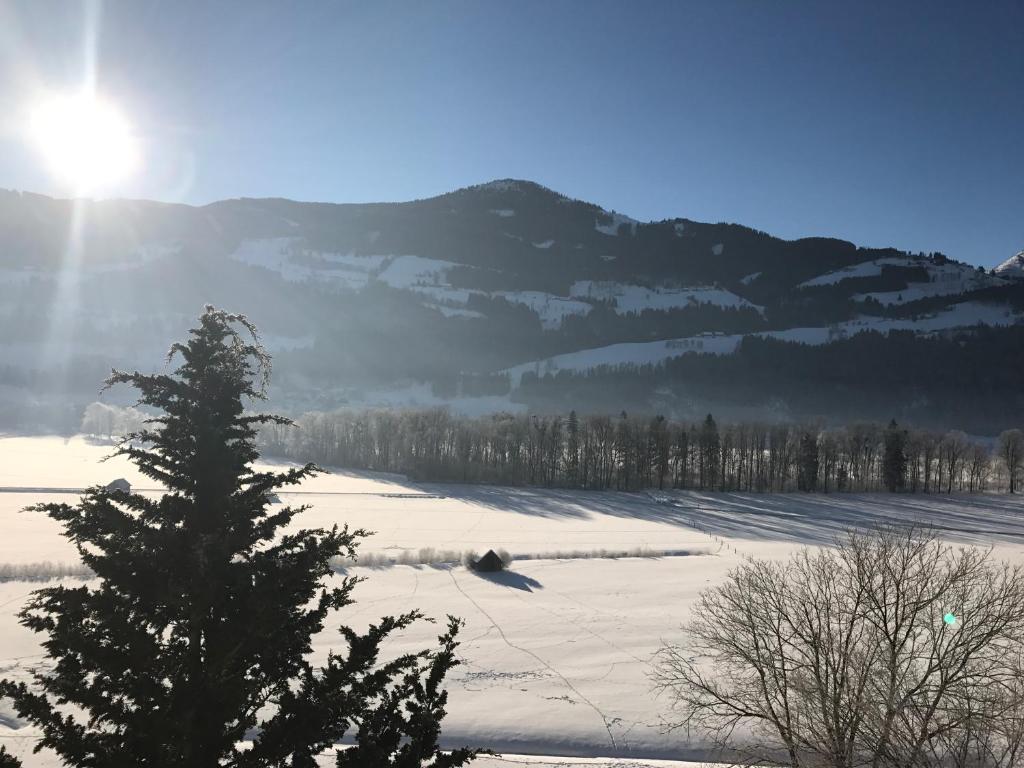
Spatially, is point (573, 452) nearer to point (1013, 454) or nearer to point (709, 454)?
point (709, 454)

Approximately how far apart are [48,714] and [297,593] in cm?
259

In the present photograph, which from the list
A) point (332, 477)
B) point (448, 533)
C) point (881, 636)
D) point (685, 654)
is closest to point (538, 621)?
point (685, 654)

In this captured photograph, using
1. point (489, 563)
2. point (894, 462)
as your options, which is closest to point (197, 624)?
point (489, 563)

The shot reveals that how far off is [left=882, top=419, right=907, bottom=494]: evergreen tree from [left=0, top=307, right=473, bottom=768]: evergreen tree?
12565 cm

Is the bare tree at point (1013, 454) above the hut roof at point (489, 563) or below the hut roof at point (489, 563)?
above

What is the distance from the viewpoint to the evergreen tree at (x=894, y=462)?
11000 centimetres

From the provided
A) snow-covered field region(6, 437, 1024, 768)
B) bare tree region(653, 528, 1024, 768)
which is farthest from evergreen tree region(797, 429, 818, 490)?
bare tree region(653, 528, 1024, 768)

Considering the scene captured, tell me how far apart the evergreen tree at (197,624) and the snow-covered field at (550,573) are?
17.7m

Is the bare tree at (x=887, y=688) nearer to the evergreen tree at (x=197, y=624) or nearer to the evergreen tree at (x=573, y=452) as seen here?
the evergreen tree at (x=197, y=624)

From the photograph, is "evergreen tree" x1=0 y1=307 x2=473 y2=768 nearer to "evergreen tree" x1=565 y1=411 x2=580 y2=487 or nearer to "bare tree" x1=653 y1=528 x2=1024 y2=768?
"bare tree" x1=653 y1=528 x2=1024 y2=768

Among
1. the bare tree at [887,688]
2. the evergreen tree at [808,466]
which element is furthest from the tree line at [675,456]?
the bare tree at [887,688]

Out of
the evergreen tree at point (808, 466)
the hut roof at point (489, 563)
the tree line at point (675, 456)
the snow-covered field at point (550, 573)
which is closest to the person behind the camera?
the snow-covered field at point (550, 573)

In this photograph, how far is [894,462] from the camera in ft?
362

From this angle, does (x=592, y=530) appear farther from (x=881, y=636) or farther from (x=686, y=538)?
(x=881, y=636)
